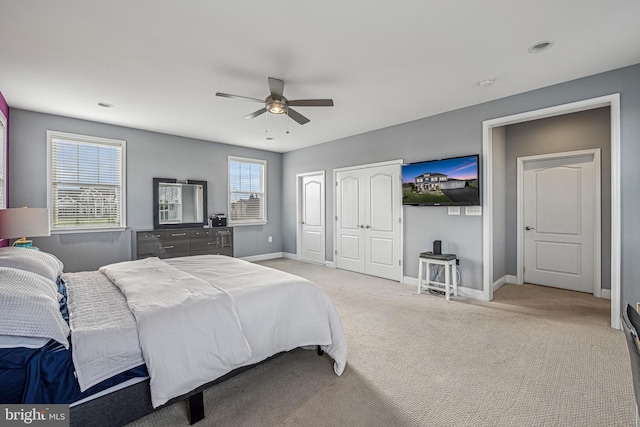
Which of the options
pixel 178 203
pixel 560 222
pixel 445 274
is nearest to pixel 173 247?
pixel 178 203

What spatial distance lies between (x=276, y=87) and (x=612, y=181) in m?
3.67

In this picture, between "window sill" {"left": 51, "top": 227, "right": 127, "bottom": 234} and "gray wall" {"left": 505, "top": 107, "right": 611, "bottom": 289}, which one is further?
"window sill" {"left": 51, "top": 227, "right": 127, "bottom": 234}

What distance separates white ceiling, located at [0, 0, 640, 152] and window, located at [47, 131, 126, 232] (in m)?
0.69

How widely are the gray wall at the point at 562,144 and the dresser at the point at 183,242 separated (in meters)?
5.19

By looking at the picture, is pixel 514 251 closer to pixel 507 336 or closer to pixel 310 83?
pixel 507 336

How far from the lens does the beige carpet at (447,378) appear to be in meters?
1.80

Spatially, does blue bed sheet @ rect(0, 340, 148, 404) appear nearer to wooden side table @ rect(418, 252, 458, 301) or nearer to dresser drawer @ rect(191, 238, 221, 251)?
wooden side table @ rect(418, 252, 458, 301)

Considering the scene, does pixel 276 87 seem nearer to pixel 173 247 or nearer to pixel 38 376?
pixel 38 376

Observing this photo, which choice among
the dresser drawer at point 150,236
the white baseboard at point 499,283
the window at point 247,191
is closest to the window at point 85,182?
the dresser drawer at point 150,236

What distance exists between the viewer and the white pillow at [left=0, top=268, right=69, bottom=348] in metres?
1.38

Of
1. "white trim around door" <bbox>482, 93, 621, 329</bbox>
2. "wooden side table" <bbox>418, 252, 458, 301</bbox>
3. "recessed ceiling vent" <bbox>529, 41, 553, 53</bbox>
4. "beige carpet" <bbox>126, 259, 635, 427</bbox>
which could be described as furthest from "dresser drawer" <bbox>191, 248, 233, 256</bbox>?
"recessed ceiling vent" <bbox>529, 41, 553, 53</bbox>

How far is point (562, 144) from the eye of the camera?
4.48 metres

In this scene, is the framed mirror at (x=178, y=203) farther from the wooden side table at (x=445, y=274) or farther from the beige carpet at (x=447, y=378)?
the wooden side table at (x=445, y=274)

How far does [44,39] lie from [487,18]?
11.9 feet
